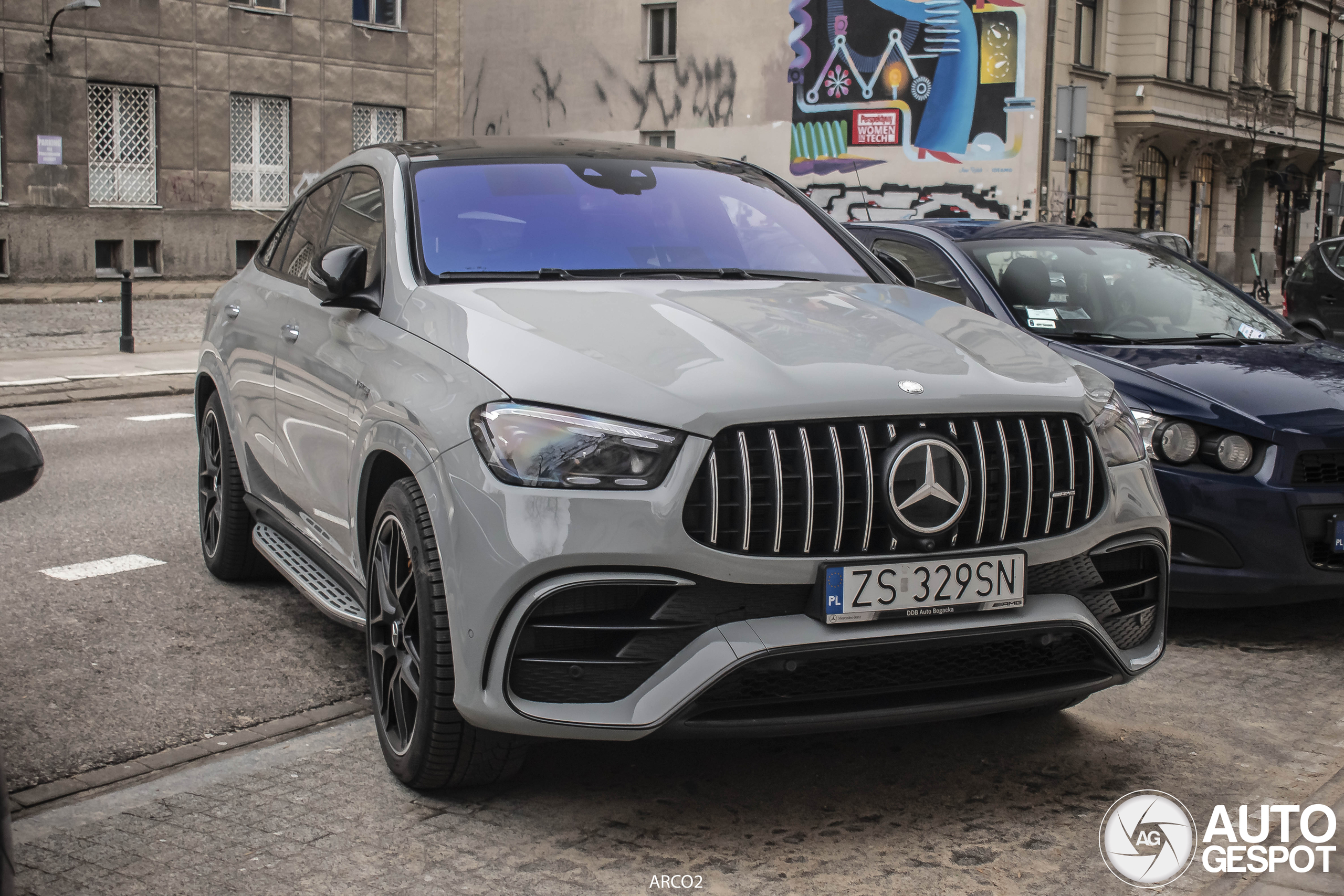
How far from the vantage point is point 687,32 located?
125 ft

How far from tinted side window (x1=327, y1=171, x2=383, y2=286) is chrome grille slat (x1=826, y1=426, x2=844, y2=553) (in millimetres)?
1666

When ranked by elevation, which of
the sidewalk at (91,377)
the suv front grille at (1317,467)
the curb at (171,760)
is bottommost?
the sidewalk at (91,377)

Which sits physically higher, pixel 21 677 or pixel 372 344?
pixel 372 344

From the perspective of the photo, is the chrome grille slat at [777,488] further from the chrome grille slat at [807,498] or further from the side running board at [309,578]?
the side running board at [309,578]

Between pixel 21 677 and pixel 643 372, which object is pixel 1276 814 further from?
pixel 21 677

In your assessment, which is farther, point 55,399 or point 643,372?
point 55,399

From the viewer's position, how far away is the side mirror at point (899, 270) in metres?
4.88

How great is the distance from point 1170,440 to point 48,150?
77.6 ft

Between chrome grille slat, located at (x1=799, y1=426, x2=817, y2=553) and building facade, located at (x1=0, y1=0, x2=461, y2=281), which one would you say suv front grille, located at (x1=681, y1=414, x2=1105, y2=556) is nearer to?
chrome grille slat, located at (x1=799, y1=426, x2=817, y2=553)

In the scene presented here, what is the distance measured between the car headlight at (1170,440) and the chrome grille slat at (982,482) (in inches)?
81.9

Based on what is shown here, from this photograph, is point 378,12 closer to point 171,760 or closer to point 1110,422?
point 171,760

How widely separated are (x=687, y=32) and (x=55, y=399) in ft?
93.4

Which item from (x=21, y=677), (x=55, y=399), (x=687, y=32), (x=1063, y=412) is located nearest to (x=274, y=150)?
(x=687, y=32)

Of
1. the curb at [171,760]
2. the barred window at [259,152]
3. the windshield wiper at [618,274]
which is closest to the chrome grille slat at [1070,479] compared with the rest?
the windshield wiper at [618,274]
